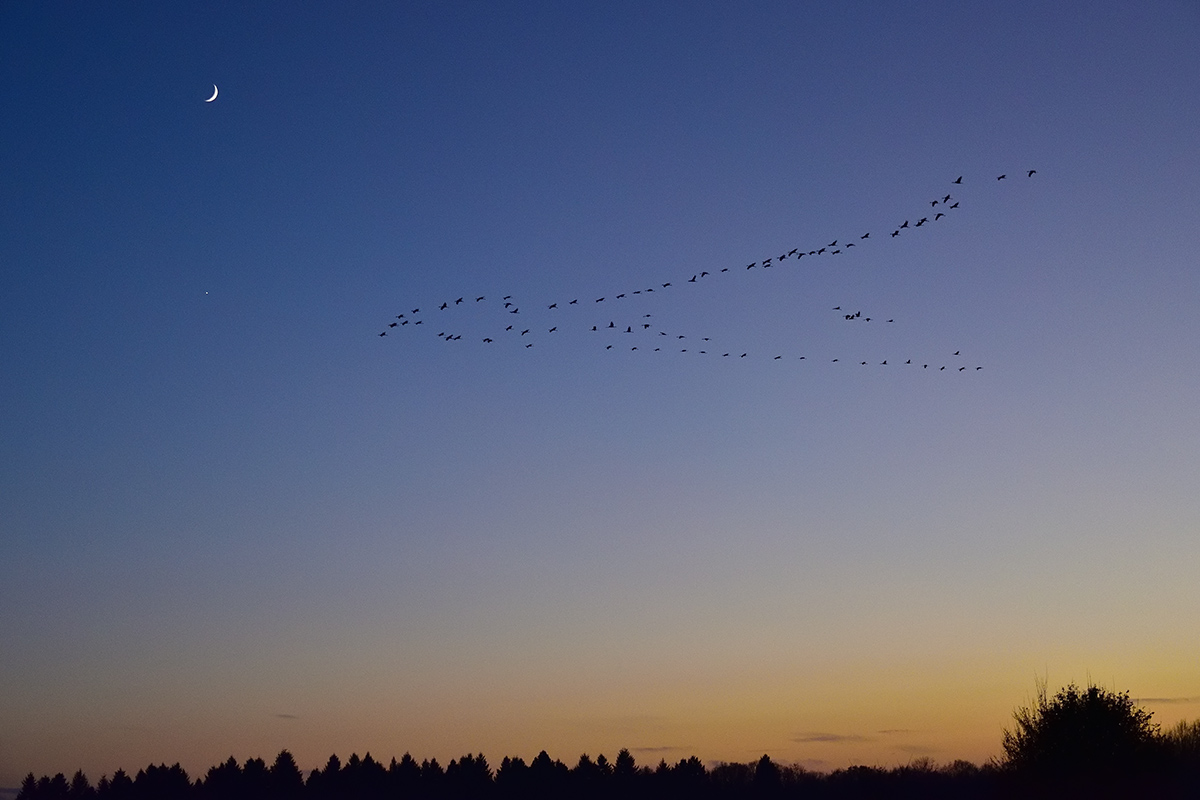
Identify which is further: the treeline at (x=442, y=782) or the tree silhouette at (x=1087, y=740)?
the treeline at (x=442, y=782)

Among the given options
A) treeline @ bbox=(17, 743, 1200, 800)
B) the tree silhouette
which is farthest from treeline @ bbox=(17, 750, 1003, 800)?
the tree silhouette

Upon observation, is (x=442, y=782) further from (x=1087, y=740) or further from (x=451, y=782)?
(x=1087, y=740)

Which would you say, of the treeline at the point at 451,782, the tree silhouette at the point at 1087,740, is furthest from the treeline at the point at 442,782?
the tree silhouette at the point at 1087,740

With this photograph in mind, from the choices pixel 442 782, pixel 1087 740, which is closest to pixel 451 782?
pixel 442 782

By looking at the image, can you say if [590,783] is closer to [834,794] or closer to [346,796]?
[346,796]

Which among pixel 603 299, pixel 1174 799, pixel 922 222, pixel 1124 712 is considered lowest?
pixel 1174 799

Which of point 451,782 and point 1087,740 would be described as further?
point 451,782

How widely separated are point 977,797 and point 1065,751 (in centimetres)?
629

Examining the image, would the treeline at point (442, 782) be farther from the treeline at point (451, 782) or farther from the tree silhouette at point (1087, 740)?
the tree silhouette at point (1087, 740)

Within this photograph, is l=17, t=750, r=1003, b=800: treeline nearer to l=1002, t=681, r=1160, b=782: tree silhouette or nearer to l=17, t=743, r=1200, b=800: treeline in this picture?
l=17, t=743, r=1200, b=800: treeline

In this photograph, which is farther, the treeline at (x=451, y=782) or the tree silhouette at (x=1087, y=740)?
the treeline at (x=451, y=782)

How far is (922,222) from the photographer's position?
40906mm

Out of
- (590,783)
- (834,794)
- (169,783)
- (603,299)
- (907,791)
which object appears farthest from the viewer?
(169,783)

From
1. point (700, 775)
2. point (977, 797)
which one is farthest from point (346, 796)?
point (977, 797)
